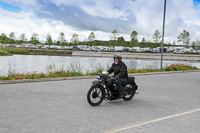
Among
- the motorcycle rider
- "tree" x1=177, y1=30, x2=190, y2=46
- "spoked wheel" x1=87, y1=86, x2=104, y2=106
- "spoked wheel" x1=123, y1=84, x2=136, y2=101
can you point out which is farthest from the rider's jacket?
"tree" x1=177, y1=30, x2=190, y2=46

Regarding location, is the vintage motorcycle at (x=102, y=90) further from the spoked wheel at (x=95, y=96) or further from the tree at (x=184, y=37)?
the tree at (x=184, y=37)

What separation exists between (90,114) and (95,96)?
0.97 meters

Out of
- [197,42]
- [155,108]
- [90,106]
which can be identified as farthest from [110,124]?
[197,42]

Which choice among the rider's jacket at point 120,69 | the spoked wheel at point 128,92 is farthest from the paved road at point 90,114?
the rider's jacket at point 120,69

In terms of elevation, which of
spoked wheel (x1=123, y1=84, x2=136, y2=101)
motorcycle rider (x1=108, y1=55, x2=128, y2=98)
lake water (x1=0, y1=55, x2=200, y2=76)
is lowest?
lake water (x1=0, y1=55, x2=200, y2=76)

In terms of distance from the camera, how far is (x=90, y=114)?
5930 millimetres

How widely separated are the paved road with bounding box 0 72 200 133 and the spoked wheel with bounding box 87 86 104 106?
7.1 inches

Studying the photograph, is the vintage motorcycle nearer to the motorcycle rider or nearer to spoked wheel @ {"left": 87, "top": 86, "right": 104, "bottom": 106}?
spoked wheel @ {"left": 87, "top": 86, "right": 104, "bottom": 106}

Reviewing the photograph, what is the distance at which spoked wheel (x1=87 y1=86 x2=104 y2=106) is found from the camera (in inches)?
264

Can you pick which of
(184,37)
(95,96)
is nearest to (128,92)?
(95,96)

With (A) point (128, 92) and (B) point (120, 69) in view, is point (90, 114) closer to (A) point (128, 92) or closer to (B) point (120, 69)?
(B) point (120, 69)

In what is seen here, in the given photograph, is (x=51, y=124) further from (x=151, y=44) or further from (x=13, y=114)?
(x=151, y=44)

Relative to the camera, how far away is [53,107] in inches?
257

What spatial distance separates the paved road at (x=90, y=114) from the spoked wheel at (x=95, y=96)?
18 centimetres
